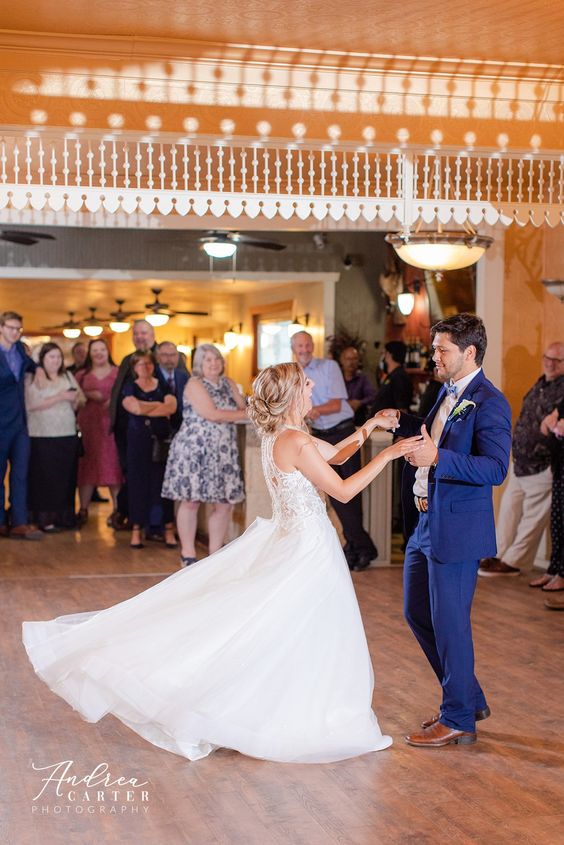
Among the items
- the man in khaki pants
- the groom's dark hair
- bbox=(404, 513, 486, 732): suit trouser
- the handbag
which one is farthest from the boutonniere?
the handbag

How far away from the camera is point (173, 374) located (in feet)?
26.6

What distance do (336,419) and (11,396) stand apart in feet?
8.28

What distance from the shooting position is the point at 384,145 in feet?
18.6

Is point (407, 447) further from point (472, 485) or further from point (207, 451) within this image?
point (207, 451)

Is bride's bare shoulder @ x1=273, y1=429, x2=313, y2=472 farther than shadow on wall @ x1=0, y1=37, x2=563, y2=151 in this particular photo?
No

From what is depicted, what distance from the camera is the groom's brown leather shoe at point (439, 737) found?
360cm

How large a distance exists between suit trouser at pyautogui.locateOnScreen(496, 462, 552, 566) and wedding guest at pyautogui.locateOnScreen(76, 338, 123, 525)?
3368 mm

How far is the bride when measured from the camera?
3434 mm

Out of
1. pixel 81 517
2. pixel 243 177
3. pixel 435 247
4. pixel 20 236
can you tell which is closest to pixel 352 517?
pixel 435 247

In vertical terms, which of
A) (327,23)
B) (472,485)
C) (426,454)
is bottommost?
(472,485)

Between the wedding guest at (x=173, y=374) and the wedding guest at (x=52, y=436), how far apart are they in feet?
2.64

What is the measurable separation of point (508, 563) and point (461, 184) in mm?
2435

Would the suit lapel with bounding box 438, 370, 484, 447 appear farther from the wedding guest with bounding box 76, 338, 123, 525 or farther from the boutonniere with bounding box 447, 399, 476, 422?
the wedding guest with bounding box 76, 338, 123, 525

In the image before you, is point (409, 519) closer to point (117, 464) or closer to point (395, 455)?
point (395, 455)
